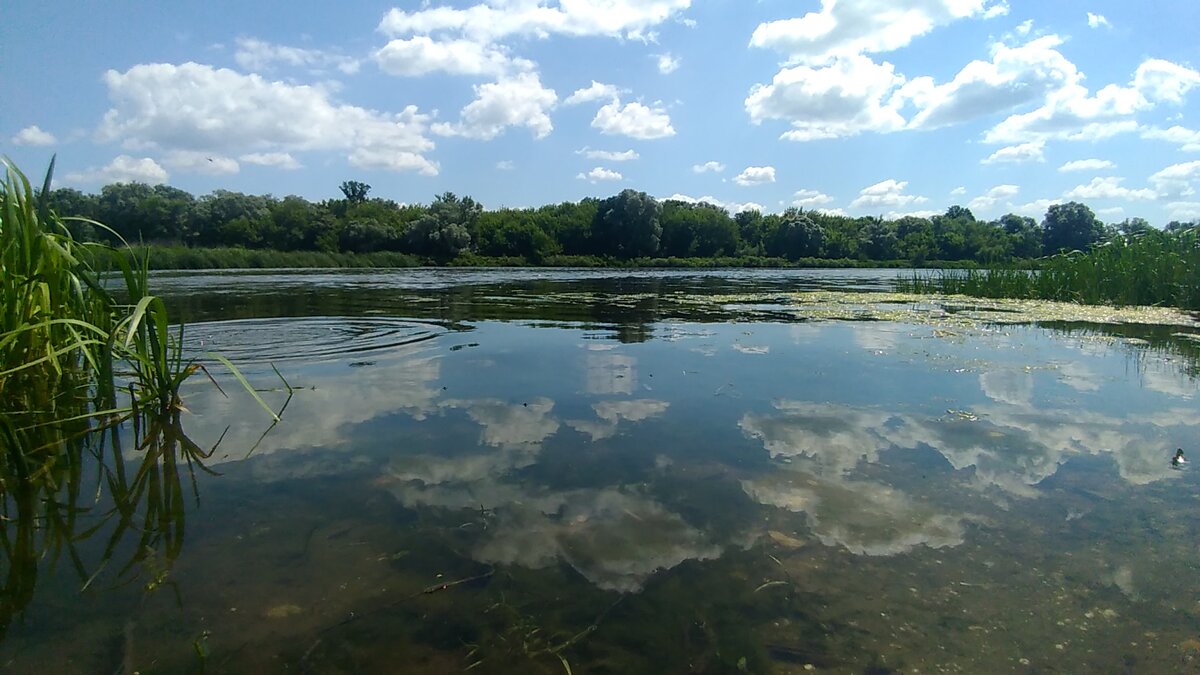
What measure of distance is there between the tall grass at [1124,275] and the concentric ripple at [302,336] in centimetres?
1473

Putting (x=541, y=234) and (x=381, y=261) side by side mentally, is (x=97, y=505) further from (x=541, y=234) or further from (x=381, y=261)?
(x=541, y=234)

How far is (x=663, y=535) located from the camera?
2.81 metres

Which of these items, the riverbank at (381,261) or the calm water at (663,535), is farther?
the riverbank at (381,261)

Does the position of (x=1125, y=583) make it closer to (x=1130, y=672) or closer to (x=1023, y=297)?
(x=1130, y=672)

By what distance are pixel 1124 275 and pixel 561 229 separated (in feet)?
209

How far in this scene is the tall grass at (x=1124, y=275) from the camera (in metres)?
12.7

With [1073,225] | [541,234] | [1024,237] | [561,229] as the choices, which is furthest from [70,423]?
[1024,237]

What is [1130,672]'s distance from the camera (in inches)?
75.4

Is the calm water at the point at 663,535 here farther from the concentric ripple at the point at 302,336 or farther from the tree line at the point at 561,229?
the tree line at the point at 561,229

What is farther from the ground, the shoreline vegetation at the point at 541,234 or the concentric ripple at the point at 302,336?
the shoreline vegetation at the point at 541,234

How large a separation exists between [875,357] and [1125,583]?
5196mm

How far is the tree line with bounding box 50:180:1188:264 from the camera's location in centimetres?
5834

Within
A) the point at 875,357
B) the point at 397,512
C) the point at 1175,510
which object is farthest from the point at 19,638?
the point at 875,357

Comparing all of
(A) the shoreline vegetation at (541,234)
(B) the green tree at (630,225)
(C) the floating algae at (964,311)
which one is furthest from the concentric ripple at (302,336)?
(B) the green tree at (630,225)
